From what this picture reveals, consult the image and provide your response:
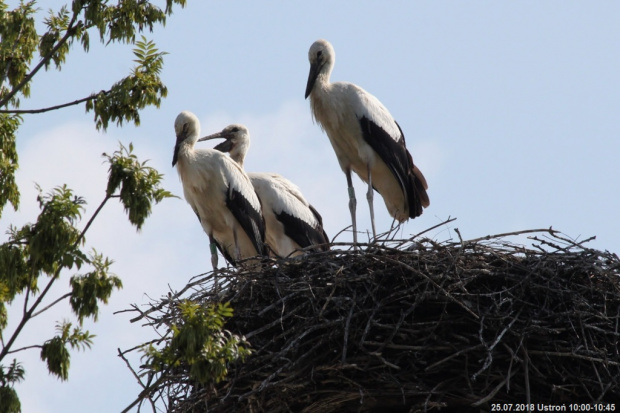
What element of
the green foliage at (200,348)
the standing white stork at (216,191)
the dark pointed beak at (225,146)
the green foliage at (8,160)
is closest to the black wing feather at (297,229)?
the standing white stork at (216,191)

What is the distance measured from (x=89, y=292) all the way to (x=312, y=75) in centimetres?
355

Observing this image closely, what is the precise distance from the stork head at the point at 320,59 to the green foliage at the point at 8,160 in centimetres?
254

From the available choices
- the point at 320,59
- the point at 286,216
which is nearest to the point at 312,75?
the point at 320,59

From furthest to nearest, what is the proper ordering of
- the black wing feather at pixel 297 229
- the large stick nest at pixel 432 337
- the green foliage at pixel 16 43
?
the black wing feather at pixel 297 229
the green foliage at pixel 16 43
the large stick nest at pixel 432 337

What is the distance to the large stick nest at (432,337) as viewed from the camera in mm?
7914

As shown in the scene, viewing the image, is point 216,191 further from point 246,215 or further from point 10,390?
point 10,390

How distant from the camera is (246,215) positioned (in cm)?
1122

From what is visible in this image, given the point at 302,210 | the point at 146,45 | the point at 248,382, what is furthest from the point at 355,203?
the point at 248,382

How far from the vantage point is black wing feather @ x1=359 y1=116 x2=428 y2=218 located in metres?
10.9

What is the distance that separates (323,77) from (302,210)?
133 centimetres

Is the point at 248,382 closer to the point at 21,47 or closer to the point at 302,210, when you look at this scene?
the point at 21,47

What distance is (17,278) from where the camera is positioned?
8.49 m

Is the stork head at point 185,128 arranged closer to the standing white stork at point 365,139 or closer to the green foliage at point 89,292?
the standing white stork at point 365,139

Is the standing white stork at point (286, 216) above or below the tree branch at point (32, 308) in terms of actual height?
above
